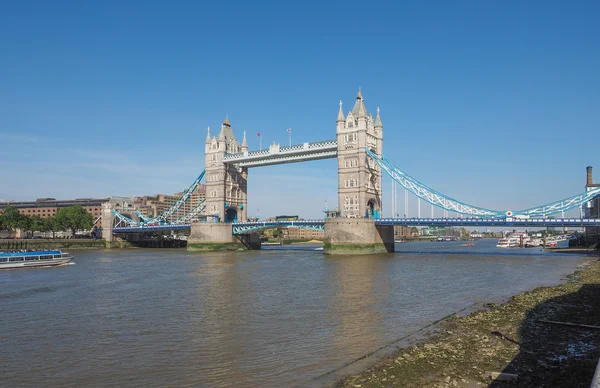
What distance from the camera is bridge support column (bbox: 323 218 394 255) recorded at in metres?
66.6

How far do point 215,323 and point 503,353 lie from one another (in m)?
11.6

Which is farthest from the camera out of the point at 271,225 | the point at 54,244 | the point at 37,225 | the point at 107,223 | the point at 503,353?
the point at 107,223

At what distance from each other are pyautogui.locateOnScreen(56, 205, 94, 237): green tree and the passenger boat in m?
61.8

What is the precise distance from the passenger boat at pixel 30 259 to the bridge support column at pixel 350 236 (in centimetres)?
3373

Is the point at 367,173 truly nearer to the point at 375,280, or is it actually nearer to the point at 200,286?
the point at 375,280

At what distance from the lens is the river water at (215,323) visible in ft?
45.4

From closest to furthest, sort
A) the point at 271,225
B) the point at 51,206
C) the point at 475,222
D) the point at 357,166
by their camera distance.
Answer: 1. the point at 475,222
2. the point at 357,166
3. the point at 271,225
4. the point at 51,206

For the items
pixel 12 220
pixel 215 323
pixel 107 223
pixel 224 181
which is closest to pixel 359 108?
pixel 224 181

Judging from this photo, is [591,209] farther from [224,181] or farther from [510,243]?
[224,181]

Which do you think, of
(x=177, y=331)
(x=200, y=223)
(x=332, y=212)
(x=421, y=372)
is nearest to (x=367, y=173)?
(x=332, y=212)

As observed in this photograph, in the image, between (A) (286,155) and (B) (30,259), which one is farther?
(A) (286,155)

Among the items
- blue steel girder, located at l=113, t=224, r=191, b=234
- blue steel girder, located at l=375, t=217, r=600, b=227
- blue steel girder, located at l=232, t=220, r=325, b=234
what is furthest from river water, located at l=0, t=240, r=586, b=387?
blue steel girder, located at l=113, t=224, r=191, b=234

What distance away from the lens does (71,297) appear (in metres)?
28.5

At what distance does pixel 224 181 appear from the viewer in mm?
90938
